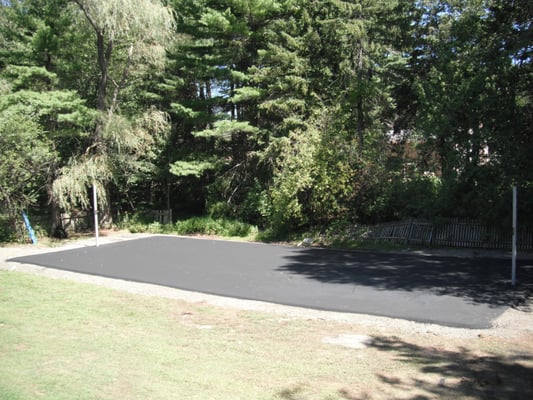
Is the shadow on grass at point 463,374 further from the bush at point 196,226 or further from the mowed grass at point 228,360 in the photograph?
the bush at point 196,226

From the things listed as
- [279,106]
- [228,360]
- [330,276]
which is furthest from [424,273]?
[279,106]

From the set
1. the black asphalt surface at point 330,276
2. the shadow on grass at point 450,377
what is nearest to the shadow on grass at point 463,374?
the shadow on grass at point 450,377

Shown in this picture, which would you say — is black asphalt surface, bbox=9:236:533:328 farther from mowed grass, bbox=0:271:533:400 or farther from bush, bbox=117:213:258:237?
bush, bbox=117:213:258:237

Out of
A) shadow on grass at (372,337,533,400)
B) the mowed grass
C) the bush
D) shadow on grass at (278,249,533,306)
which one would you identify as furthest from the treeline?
the mowed grass

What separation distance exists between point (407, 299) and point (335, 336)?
2159 mm

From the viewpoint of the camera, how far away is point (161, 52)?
53.8ft

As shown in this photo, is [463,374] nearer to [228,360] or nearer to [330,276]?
[228,360]

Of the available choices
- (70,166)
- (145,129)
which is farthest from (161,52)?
(70,166)

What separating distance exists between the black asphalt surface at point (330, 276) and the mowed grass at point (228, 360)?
1.09 m

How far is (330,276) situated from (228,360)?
4.72 meters

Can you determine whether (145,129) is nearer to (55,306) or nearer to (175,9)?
(175,9)

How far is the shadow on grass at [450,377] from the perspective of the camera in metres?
3.51

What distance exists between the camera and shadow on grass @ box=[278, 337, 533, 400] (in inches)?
138

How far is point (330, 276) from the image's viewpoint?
342 inches
